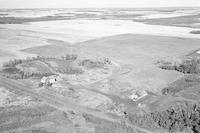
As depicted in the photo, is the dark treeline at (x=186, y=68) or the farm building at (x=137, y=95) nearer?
the farm building at (x=137, y=95)

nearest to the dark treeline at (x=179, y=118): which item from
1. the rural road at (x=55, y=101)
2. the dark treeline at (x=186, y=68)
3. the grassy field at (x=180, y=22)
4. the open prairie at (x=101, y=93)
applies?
the open prairie at (x=101, y=93)

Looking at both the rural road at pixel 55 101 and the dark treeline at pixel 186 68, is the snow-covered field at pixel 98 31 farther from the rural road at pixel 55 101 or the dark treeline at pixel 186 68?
the rural road at pixel 55 101

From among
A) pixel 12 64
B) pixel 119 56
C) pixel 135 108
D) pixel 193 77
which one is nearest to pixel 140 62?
pixel 119 56

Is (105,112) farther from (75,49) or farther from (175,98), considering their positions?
(75,49)

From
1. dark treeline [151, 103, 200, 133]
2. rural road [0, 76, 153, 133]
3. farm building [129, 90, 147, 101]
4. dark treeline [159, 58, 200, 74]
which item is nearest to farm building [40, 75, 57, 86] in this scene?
rural road [0, 76, 153, 133]

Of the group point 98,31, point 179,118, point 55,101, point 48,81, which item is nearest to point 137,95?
point 179,118

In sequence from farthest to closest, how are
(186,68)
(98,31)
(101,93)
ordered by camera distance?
(98,31) < (186,68) < (101,93)

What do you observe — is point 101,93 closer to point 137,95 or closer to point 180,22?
point 137,95

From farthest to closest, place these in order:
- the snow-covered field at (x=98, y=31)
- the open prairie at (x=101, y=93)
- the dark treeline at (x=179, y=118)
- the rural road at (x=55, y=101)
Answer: the snow-covered field at (x=98, y=31)
the rural road at (x=55, y=101)
the open prairie at (x=101, y=93)
the dark treeline at (x=179, y=118)
